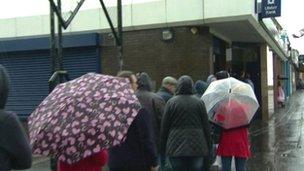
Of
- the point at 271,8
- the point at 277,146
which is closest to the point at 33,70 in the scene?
the point at 271,8

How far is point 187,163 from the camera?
6773 mm

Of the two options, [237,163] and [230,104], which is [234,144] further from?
[230,104]

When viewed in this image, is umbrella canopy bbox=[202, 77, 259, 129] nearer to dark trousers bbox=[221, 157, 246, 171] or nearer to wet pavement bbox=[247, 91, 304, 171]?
dark trousers bbox=[221, 157, 246, 171]

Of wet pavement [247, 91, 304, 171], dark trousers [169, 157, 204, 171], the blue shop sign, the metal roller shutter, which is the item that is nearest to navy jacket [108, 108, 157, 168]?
dark trousers [169, 157, 204, 171]

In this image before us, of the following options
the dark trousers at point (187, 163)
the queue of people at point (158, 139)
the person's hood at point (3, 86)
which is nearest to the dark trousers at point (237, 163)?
the queue of people at point (158, 139)

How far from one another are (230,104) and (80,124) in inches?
147

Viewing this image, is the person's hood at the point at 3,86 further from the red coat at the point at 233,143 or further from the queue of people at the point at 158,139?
the red coat at the point at 233,143

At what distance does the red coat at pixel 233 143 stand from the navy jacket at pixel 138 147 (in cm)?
259

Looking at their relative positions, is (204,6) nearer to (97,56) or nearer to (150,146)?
(97,56)

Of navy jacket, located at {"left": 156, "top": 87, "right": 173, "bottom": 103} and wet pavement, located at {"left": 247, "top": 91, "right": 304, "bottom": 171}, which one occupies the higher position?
navy jacket, located at {"left": 156, "top": 87, "right": 173, "bottom": 103}

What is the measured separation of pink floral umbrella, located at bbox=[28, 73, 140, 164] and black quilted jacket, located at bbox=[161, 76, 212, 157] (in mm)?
2317

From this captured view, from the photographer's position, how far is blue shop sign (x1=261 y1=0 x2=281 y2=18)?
17203mm

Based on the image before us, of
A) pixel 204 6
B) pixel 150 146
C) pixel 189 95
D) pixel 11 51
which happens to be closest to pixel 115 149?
pixel 150 146

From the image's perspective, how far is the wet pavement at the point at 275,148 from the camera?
10.5m
